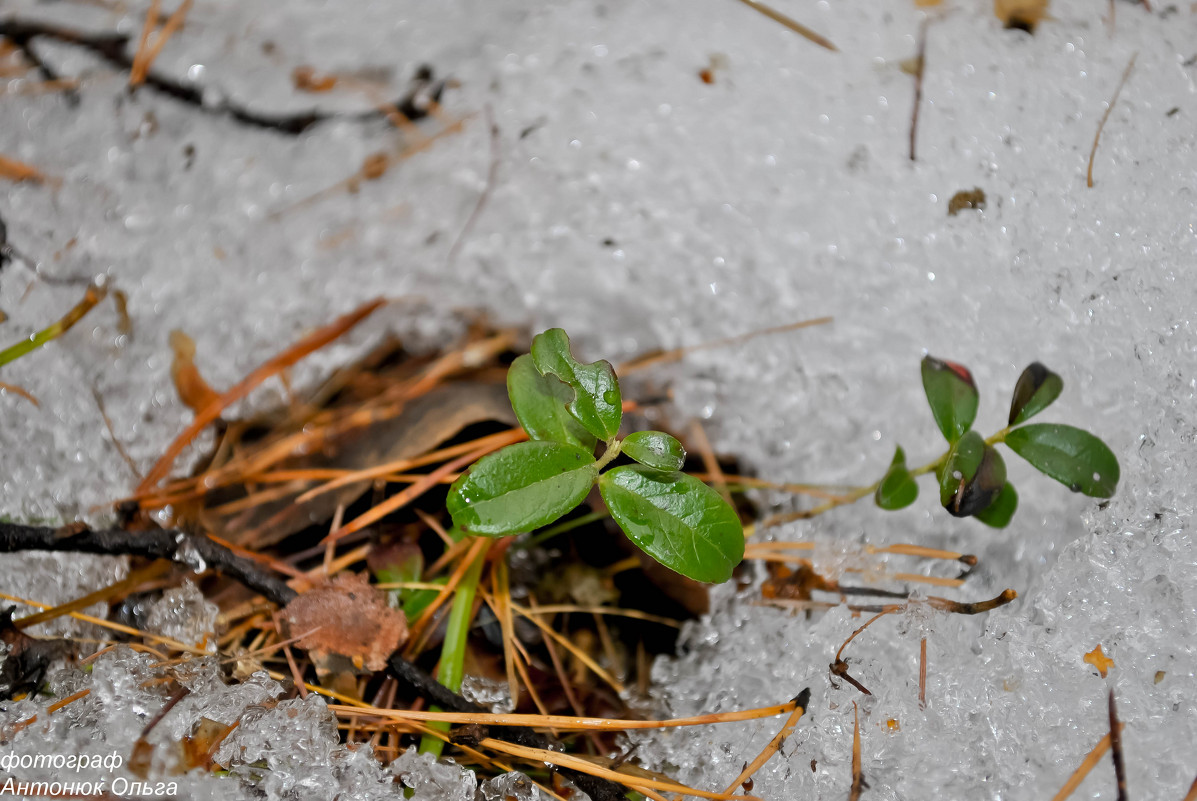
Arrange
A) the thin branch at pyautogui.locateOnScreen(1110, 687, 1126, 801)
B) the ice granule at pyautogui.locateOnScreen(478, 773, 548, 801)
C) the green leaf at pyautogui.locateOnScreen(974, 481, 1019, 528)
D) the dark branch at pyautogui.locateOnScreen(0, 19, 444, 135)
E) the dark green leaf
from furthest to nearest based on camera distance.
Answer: the dark branch at pyautogui.locateOnScreen(0, 19, 444, 135) → the dark green leaf → the green leaf at pyautogui.locateOnScreen(974, 481, 1019, 528) → the ice granule at pyautogui.locateOnScreen(478, 773, 548, 801) → the thin branch at pyautogui.locateOnScreen(1110, 687, 1126, 801)

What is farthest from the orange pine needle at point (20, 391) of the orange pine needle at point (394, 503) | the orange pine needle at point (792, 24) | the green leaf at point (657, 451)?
the orange pine needle at point (792, 24)

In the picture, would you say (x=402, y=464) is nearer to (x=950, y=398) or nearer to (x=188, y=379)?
(x=188, y=379)

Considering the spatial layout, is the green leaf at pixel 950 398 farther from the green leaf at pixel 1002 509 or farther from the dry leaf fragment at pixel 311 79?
the dry leaf fragment at pixel 311 79

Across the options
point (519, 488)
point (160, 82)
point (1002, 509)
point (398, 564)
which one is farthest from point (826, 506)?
point (160, 82)

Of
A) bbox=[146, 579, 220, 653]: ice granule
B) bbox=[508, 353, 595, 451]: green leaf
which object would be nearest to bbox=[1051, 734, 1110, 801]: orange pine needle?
bbox=[508, 353, 595, 451]: green leaf

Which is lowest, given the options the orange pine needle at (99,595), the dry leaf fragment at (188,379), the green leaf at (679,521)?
the orange pine needle at (99,595)

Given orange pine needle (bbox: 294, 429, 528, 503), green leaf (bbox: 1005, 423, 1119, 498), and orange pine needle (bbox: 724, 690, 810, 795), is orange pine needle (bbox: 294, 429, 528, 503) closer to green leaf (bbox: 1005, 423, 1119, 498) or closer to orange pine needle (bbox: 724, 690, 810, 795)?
orange pine needle (bbox: 724, 690, 810, 795)

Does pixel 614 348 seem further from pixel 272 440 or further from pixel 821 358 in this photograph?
pixel 272 440
